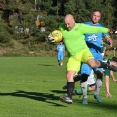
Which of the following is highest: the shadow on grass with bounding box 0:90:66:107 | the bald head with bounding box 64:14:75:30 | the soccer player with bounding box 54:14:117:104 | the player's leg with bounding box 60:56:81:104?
the bald head with bounding box 64:14:75:30

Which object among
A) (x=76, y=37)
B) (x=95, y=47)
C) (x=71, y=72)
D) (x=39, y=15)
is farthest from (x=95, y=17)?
(x=39, y=15)

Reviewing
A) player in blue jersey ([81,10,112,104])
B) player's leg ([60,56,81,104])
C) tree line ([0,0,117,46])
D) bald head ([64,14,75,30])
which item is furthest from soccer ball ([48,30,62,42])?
tree line ([0,0,117,46])

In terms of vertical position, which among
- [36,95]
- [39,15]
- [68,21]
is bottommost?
[36,95]

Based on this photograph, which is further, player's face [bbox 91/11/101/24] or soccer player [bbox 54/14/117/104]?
player's face [bbox 91/11/101/24]

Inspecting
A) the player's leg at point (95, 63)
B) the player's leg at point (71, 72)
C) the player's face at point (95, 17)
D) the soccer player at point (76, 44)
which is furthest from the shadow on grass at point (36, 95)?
the player's face at point (95, 17)

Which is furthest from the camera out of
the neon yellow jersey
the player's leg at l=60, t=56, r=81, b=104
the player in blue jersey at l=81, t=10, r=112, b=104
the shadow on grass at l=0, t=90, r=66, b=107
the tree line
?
the tree line

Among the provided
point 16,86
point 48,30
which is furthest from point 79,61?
point 48,30

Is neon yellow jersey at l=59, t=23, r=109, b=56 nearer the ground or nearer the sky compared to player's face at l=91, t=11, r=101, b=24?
nearer the ground

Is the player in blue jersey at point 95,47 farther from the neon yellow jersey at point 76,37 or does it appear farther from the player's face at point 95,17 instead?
the neon yellow jersey at point 76,37

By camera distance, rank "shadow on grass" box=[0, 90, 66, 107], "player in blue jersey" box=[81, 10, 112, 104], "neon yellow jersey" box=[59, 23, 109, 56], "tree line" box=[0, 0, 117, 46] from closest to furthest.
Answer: "neon yellow jersey" box=[59, 23, 109, 56], "player in blue jersey" box=[81, 10, 112, 104], "shadow on grass" box=[0, 90, 66, 107], "tree line" box=[0, 0, 117, 46]

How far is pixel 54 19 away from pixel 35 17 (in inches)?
114

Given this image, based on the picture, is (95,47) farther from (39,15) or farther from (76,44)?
(39,15)

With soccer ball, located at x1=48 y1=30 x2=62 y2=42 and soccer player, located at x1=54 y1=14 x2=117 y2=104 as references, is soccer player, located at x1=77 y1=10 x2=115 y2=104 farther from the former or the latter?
soccer ball, located at x1=48 y1=30 x2=62 y2=42

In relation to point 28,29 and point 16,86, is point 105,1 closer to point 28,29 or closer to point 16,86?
point 28,29
